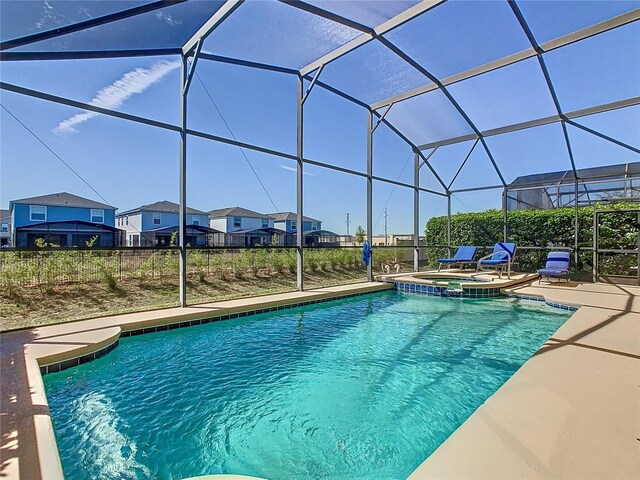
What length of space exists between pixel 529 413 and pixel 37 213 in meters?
19.6

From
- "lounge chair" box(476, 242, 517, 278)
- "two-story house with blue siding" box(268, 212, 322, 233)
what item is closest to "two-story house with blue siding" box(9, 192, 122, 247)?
"two-story house with blue siding" box(268, 212, 322, 233)

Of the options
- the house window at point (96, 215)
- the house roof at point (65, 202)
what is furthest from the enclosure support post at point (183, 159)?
the house window at point (96, 215)

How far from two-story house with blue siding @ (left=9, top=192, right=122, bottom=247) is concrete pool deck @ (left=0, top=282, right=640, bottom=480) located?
9494 millimetres

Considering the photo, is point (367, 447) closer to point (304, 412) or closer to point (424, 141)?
point (304, 412)

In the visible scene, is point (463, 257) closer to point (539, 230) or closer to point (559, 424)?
point (539, 230)

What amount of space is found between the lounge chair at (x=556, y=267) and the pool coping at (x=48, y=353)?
18.5ft

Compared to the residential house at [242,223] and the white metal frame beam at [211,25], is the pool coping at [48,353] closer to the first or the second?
the white metal frame beam at [211,25]

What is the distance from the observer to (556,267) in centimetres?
912

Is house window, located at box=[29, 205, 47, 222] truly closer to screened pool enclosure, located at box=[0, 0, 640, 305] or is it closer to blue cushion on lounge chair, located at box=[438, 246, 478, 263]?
screened pool enclosure, located at box=[0, 0, 640, 305]

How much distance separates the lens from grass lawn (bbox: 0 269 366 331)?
222 inches

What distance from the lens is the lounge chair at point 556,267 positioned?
874 cm

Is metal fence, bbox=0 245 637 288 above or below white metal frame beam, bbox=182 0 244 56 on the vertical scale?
below

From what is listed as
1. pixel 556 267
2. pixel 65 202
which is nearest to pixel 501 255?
pixel 556 267

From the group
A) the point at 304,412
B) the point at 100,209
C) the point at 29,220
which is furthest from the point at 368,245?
the point at 29,220
